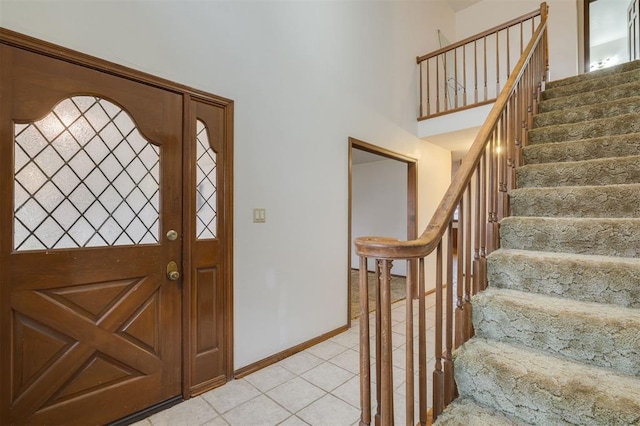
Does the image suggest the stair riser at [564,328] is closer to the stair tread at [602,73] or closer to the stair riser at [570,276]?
the stair riser at [570,276]

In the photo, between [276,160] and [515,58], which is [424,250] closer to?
[276,160]

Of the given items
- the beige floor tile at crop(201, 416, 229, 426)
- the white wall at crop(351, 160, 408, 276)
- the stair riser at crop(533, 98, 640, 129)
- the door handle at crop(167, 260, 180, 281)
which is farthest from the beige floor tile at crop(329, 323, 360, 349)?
the stair riser at crop(533, 98, 640, 129)

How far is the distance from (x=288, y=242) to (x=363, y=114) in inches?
65.9

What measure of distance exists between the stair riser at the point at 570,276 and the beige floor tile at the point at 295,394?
4.24 feet

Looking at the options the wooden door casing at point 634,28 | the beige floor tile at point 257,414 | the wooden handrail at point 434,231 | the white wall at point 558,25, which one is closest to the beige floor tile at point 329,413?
the beige floor tile at point 257,414

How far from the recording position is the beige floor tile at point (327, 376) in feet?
6.70

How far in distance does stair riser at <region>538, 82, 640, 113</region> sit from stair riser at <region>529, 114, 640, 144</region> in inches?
21.0

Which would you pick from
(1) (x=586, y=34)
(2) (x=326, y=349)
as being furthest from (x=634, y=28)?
(2) (x=326, y=349)

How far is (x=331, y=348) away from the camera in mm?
2596

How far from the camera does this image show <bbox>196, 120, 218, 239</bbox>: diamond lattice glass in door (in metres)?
1.98

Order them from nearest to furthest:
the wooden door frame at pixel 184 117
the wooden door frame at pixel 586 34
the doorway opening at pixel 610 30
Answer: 1. the wooden door frame at pixel 184 117
2. the doorway opening at pixel 610 30
3. the wooden door frame at pixel 586 34

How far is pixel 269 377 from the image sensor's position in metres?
2.13

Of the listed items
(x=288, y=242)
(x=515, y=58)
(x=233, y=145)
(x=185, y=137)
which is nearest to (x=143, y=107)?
(x=185, y=137)

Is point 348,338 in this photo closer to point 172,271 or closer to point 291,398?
point 291,398
